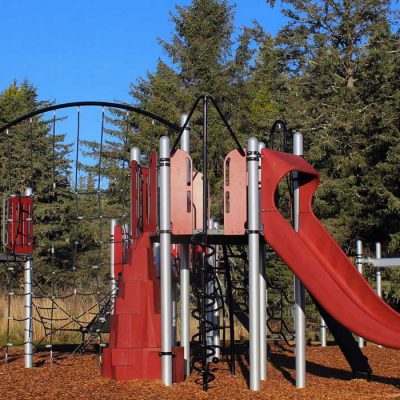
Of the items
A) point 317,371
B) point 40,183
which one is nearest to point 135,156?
point 317,371

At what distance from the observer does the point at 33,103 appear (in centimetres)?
4094

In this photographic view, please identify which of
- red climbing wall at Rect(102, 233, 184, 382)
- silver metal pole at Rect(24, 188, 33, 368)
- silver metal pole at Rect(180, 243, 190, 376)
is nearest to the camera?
red climbing wall at Rect(102, 233, 184, 382)

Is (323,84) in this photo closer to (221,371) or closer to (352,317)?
(221,371)

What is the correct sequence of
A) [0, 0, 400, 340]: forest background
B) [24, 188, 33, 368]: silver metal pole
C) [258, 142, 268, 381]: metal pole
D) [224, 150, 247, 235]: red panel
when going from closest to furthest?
[258, 142, 268, 381]: metal pole
[224, 150, 247, 235]: red panel
[24, 188, 33, 368]: silver metal pole
[0, 0, 400, 340]: forest background

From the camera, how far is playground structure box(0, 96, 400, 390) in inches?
299

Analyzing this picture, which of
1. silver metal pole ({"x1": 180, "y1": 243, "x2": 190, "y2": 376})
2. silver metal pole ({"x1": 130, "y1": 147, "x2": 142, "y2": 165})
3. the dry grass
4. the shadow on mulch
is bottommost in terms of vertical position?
the shadow on mulch

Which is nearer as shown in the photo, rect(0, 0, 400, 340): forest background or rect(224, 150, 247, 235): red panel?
rect(224, 150, 247, 235): red panel

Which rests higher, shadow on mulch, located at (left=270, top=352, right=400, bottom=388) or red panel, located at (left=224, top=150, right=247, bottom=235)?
red panel, located at (left=224, top=150, right=247, bottom=235)

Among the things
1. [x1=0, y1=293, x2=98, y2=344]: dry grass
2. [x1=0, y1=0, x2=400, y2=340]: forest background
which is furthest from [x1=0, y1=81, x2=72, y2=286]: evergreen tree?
[x1=0, y1=293, x2=98, y2=344]: dry grass

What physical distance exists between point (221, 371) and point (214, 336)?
4.53 feet

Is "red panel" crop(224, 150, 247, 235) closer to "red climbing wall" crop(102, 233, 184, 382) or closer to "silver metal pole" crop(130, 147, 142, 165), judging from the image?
"red climbing wall" crop(102, 233, 184, 382)

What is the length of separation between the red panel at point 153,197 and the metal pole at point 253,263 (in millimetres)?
1195

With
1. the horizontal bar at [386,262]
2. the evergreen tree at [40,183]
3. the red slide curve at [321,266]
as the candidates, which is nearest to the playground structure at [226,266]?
the red slide curve at [321,266]

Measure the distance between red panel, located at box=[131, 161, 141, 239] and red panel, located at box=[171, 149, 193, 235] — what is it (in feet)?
→ 2.55
